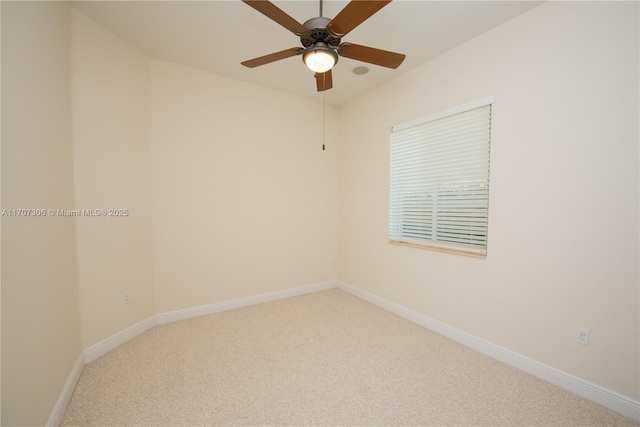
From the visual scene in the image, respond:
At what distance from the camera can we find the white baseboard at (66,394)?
1442 millimetres

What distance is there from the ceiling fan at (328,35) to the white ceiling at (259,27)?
439 millimetres

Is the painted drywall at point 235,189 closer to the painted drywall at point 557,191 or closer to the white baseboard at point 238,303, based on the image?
the white baseboard at point 238,303

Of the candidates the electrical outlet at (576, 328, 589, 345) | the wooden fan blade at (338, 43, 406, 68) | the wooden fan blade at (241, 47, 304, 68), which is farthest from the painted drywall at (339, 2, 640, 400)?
the wooden fan blade at (241, 47, 304, 68)

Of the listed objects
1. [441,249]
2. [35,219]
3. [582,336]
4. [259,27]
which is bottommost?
[582,336]

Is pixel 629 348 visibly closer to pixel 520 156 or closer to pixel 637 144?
pixel 637 144

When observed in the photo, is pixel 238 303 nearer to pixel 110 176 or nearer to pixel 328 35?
pixel 110 176

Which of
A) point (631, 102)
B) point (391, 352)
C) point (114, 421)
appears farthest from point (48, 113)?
point (631, 102)

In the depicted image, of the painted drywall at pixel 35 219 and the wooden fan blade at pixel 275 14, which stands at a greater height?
the wooden fan blade at pixel 275 14

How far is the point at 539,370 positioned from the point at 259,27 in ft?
11.7

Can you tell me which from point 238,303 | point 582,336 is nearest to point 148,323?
point 238,303

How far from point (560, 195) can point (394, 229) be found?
1.58m

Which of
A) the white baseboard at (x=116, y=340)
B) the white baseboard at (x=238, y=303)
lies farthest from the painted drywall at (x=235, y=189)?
the white baseboard at (x=116, y=340)

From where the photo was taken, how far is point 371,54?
5.85 feet

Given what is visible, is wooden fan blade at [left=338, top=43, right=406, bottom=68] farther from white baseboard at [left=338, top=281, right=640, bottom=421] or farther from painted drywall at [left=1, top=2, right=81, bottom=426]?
white baseboard at [left=338, top=281, right=640, bottom=421]
